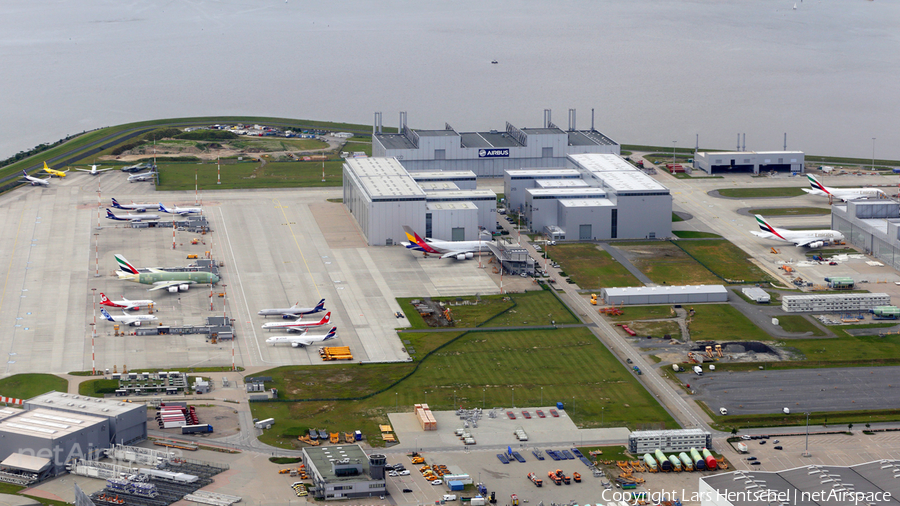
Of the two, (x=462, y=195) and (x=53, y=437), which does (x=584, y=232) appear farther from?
(x=53, y=437)

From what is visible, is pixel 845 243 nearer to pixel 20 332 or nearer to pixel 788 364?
pixel 788 364

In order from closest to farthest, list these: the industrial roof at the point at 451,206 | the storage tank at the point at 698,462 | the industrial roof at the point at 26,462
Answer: the industrial roof at the point at 26,462 → the storage tank at the point at 698,462 → the industrial roof at the point at 451,206

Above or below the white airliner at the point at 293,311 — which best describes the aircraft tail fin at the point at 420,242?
above

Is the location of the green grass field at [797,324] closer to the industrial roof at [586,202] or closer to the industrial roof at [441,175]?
the industrial roof at [586,202]

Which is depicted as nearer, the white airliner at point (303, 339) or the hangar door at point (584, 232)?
the white airliner at point (303, 339)

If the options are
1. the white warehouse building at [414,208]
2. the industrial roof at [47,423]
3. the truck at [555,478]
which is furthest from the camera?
the white warehouse building at [414,208]

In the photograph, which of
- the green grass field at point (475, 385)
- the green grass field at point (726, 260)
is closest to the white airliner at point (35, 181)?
the green grass field at point (475, 385)

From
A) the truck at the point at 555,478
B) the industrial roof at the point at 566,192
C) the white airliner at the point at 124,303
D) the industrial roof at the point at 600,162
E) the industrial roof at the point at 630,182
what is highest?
the industrial roof at the point at 600,162

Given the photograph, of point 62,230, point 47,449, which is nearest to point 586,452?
point 47,449

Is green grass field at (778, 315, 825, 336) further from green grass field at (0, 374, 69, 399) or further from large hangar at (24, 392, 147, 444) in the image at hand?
green grass field at (0, 374, 69, 399)
